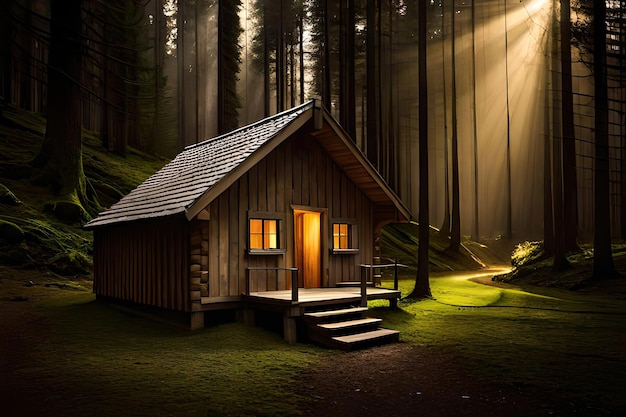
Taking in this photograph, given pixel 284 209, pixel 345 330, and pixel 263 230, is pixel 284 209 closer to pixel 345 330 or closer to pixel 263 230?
pixel 263 230

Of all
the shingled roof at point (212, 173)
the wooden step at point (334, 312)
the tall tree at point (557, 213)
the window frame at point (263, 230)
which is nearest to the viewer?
the wooden step at point (334, 312)

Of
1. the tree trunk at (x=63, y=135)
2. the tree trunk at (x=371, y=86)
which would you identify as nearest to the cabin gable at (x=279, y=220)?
the tree trunk at (x=371, y=86)

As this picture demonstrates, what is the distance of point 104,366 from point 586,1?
27.0m

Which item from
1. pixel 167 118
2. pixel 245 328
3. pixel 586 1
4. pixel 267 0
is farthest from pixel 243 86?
pixel 245 328

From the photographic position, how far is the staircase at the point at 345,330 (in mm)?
10308

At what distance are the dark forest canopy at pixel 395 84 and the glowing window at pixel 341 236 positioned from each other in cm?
1096

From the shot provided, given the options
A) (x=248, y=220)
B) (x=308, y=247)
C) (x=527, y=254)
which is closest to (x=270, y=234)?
(x=248, y=220)

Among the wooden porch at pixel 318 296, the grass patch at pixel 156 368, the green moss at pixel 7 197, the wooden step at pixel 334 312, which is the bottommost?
the grass patch at pixel 156 368

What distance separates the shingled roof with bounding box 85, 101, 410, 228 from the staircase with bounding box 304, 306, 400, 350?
3.67m

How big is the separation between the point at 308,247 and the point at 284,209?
6.78ft

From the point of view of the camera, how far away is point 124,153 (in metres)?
35.1

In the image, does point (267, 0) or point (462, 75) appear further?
point (462, 75)

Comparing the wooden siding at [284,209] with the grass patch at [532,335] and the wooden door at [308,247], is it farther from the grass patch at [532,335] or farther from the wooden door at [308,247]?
the grass patch at [532,335]

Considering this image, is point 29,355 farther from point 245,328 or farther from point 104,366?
point 245,328
